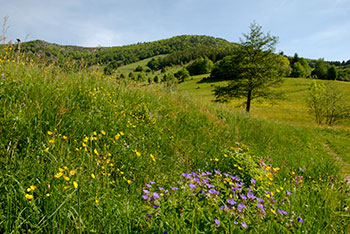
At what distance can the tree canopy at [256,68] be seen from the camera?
20.9 metres

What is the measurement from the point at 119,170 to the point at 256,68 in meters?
21.3

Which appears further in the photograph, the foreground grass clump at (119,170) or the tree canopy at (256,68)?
the tree canopy at (256,68)

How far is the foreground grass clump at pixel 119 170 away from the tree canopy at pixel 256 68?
54.4ft

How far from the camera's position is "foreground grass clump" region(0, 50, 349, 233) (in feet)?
5.23

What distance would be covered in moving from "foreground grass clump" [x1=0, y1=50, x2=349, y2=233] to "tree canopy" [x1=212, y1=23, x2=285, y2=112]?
16580 mm

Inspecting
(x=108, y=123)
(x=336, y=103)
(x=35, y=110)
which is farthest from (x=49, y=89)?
(x=336, y=103)

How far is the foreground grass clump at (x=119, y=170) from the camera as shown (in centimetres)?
159

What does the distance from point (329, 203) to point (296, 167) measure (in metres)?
2.72

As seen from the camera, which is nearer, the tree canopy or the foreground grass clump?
the foreground grass clump

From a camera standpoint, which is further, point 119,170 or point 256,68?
point 256,68

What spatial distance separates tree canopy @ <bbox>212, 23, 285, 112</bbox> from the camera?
20859 mm

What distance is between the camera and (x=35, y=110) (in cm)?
284

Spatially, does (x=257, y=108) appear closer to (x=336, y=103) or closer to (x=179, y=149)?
(x=336, y=103)

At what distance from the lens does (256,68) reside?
68.2 ft
